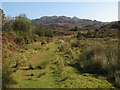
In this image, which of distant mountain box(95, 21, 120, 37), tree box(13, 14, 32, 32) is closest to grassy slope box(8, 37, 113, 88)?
tree box(13, 14, 32, 32)

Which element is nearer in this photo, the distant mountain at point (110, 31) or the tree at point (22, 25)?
the tree at point (22, 25)

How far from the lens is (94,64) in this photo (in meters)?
17.6

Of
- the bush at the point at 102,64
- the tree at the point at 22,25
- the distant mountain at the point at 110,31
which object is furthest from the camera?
the distant mountain at the point at 110,31

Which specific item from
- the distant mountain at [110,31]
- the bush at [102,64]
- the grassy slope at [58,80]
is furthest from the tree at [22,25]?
the grassy slope at [58,80]

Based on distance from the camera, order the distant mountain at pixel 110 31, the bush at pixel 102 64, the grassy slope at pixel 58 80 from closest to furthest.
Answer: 1. the grassy slope at pixel 58 80
2. the bush at pixel 102 64
3. the distant mountain at pixel 110 31

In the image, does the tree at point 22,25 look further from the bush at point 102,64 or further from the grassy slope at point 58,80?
the grassy slope at point 58,80

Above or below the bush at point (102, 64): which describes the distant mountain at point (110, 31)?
above

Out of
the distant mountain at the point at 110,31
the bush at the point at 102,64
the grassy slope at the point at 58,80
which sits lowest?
the grassy slope at the point at 58,80

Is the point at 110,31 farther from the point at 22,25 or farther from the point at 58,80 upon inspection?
the point at 58,80

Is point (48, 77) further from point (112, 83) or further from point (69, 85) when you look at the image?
point (112, 83)

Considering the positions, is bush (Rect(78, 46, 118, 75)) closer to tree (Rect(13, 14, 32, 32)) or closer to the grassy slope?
the grassy slope

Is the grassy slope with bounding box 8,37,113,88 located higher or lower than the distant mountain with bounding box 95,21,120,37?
lower

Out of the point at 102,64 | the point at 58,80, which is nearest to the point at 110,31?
the point at 102,64

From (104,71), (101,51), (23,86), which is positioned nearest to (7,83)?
(23,86)
